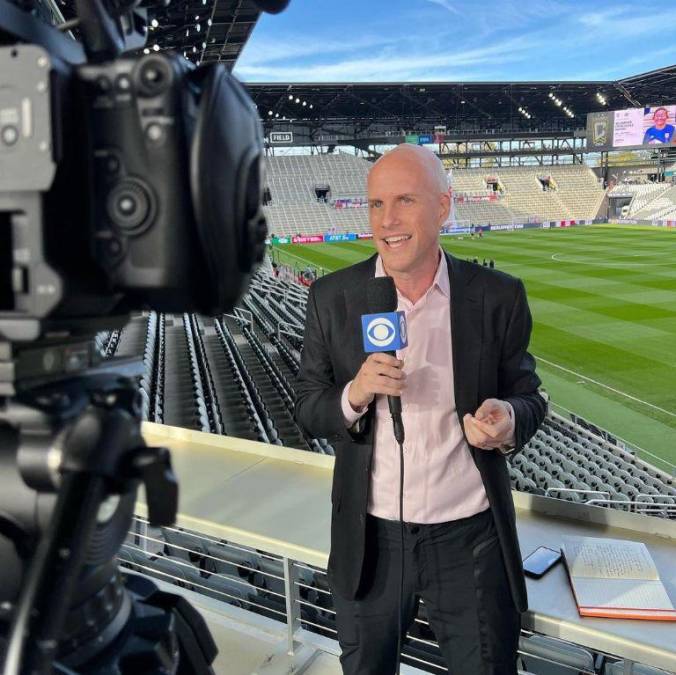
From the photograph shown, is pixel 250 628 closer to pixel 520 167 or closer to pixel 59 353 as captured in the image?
pixel 59 353

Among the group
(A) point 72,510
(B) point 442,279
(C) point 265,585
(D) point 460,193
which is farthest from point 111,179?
(D) point 460,193

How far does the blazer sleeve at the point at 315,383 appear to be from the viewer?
3.87 feet

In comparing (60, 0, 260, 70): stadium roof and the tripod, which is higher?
Answer: (60, 0, 260, 70): stadium roof

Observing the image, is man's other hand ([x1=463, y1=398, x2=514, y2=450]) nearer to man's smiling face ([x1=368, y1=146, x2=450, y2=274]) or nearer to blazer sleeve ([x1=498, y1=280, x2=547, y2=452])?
blazer sleeve ([x1=498, y1=280, x2=547, y2=452])

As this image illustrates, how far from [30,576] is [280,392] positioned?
598 centimetres

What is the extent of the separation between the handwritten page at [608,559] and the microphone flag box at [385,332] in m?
0.67

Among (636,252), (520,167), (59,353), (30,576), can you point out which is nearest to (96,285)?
(59,353)

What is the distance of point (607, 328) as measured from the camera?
10312 mm

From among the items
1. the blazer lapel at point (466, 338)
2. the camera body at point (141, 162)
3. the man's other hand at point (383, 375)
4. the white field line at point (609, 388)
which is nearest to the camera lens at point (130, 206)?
the camera body at point (141, 162)

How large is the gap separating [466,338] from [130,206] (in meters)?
0.77

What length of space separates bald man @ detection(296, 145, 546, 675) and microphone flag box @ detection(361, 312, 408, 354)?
0.38 feet

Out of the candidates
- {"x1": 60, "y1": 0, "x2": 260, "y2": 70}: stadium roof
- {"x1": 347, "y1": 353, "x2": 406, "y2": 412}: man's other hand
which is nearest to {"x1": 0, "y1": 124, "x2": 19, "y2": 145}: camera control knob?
{"x1": 347, "y1": 353, "x2": 406, "y2": 412}: man's other hand

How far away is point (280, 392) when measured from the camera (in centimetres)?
644

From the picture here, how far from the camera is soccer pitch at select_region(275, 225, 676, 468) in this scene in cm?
699
